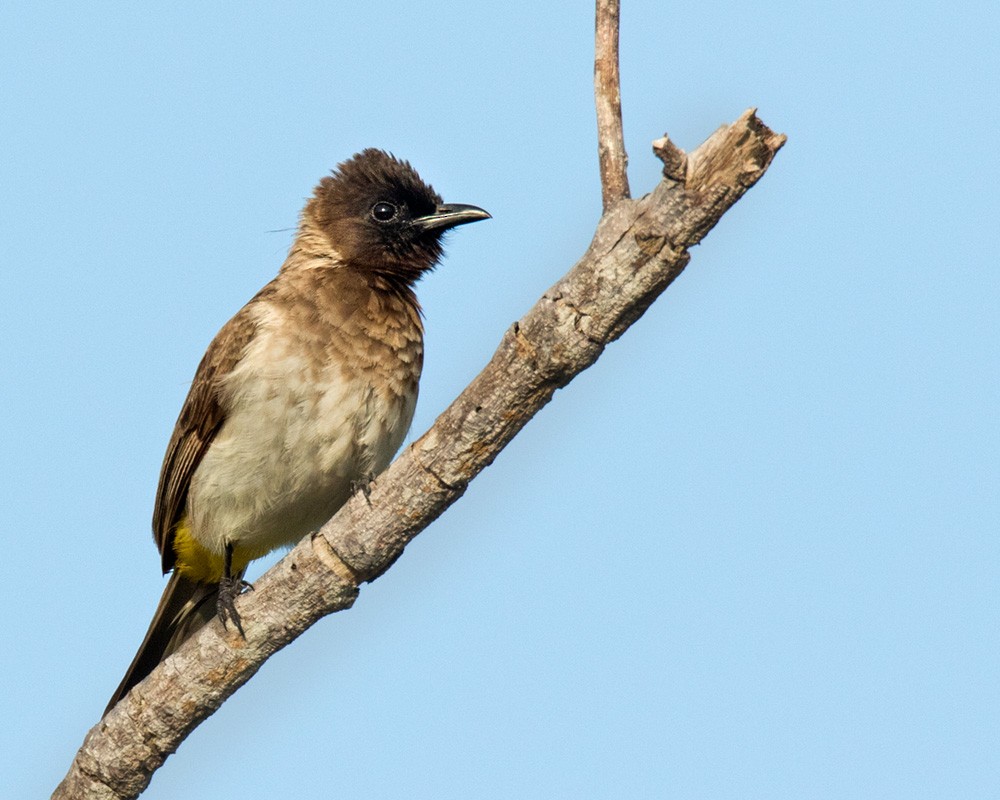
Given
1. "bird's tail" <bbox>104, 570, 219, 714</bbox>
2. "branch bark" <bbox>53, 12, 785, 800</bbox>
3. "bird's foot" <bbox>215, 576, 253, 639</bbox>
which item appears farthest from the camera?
"bird's tail" <bbox>104, 570, 219, 714</bbox>

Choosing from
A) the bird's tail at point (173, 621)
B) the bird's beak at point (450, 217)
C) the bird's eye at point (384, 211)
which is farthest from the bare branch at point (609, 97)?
the bird's tail at point (173, 621)

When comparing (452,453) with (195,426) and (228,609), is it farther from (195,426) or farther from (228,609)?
(195,426)

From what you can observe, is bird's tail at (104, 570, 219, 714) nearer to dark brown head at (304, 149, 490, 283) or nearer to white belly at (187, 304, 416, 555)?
white belly at (187, 304, 416, 555)

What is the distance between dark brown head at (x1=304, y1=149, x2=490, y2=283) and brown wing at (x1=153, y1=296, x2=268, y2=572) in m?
0.53

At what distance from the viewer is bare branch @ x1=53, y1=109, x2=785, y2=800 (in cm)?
363

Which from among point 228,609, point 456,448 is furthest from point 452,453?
point 228,609

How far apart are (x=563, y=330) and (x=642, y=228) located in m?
0.40

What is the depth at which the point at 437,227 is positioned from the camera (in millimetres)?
6168

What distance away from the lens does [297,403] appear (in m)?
5.37

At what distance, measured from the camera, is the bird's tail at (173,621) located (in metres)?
5.80

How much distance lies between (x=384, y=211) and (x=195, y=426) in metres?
1.38

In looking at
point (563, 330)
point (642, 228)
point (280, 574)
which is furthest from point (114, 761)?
point (642, 228)

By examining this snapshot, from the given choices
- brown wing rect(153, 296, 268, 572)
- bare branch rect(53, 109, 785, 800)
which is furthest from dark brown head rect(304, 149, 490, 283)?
bare branch rect(53, 109, 785, 800)

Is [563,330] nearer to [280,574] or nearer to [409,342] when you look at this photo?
[280,574]
